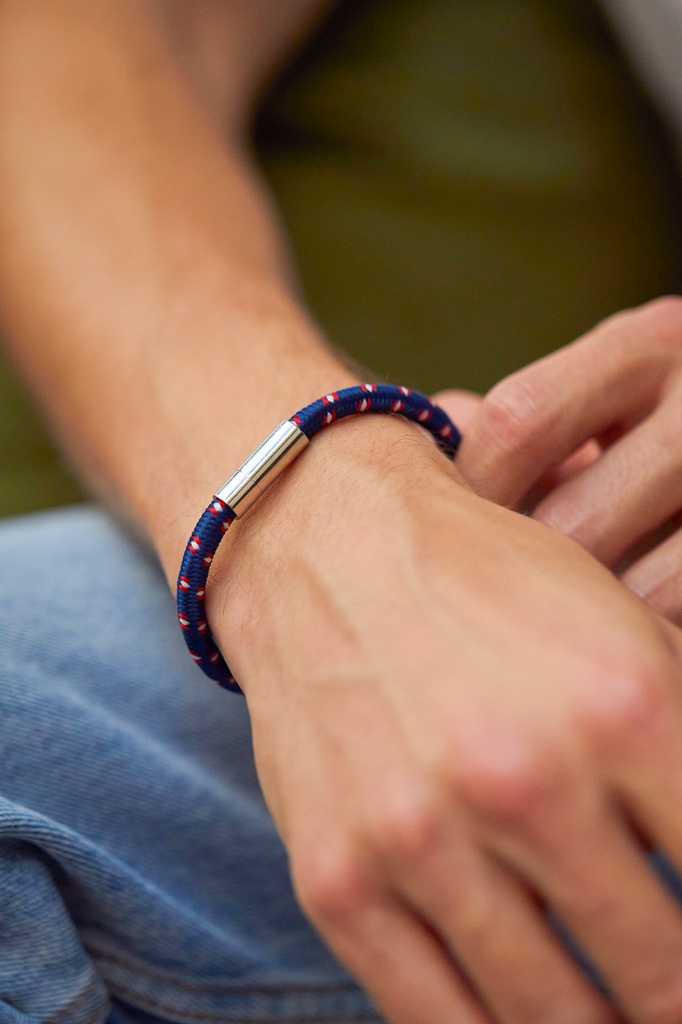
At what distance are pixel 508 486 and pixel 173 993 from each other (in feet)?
1.54

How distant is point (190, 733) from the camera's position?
72cm

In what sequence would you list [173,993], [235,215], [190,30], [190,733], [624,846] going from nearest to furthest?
[624,846], [173,993], [190,733], [235,215], [190,30]

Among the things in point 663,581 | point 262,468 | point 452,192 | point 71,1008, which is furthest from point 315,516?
point 452,192

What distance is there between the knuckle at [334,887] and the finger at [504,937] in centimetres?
3

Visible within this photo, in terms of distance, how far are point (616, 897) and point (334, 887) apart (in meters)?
0.15

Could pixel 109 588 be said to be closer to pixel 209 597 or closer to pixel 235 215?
pixel 209 597

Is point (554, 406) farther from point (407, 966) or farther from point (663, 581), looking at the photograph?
point (407, 966)

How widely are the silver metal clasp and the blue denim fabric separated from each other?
0.82 ft

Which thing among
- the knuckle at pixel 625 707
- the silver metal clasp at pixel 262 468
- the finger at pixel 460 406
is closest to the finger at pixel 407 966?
the knuckle at pixel 625 707

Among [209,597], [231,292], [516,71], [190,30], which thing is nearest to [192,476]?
[209,597]

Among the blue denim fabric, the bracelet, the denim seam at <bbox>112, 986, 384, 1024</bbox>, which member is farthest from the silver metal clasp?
the denim seam at <bbox>112, 986, 384, 1024</bbox>

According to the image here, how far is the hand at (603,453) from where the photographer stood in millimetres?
604

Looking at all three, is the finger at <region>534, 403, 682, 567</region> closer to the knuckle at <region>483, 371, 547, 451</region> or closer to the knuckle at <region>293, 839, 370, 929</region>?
the knuckle at <region>483, 371, 547, 451</region>

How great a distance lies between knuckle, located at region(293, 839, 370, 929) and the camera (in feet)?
1.39
